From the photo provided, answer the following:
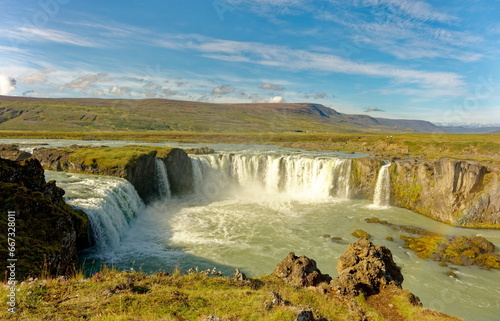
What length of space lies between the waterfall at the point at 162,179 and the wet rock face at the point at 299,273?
32.5m

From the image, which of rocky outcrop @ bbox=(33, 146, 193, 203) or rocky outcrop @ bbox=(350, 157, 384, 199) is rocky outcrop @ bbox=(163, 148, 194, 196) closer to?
rocky outcrop @ bbox=(33, 146, 193, 203)

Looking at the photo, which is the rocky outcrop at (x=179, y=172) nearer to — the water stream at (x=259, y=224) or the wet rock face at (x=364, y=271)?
the water stream at (x=259, y=224)

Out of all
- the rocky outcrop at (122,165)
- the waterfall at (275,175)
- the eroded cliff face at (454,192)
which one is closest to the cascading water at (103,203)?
the rocky outcrop at (122,165)

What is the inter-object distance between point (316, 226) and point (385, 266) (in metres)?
18.8

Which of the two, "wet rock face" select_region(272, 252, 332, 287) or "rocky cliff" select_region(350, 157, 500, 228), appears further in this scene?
"rocky cliff" select_region(350, 157, 500, 228)

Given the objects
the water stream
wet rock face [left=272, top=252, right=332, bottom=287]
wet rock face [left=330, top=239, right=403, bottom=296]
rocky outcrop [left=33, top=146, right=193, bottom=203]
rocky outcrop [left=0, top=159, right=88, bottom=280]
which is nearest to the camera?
rocky outcrop [left=0, top=159, right=88, bottom=280]

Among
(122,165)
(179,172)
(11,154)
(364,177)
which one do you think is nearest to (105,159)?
(122,165)

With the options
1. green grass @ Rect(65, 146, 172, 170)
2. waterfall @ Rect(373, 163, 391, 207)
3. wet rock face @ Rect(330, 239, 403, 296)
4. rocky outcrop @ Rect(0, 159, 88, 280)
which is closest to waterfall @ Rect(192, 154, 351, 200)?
waterfall @ Rect(373, 163, 391, 207)

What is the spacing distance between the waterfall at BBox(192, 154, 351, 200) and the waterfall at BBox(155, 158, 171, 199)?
696 centimetres

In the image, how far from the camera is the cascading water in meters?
24.0

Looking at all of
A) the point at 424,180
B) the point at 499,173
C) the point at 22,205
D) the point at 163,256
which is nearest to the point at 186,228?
the point at 163,256

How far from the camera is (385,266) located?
15305mm

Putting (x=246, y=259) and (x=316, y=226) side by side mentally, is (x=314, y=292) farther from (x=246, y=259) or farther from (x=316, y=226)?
(x=316, y=226)

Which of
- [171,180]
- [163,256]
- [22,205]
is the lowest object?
[163,256]
